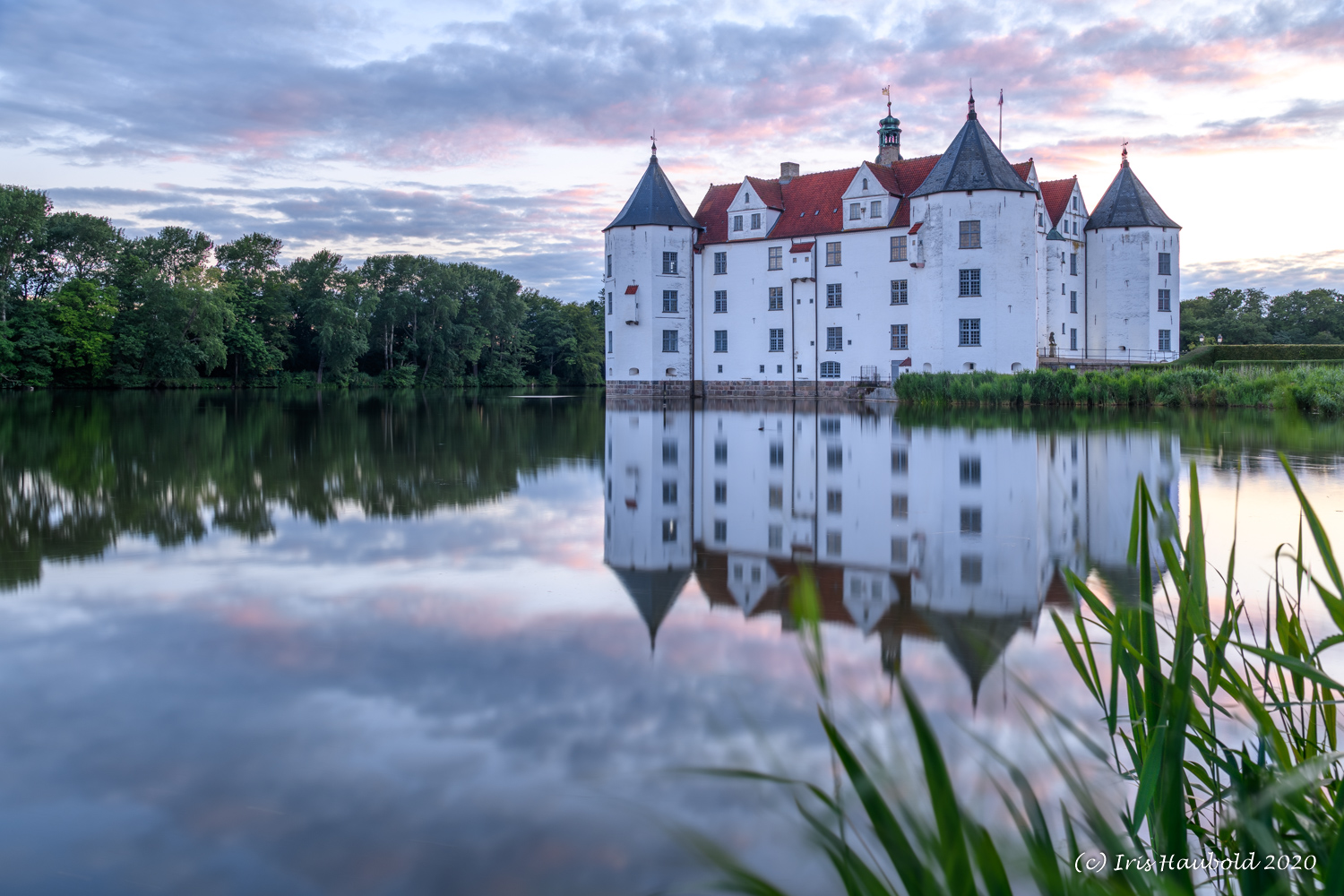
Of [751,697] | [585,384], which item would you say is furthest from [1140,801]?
[585,384]

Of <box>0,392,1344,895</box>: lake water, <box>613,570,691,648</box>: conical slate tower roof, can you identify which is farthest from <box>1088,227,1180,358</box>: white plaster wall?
<box>613,570,691,648</box>: conical slate tower roof

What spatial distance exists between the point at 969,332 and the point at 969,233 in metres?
3.70

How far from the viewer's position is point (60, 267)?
178 ft

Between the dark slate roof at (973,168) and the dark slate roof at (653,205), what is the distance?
37.1 ft

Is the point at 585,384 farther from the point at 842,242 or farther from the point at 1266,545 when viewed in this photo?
the point at 1266,545

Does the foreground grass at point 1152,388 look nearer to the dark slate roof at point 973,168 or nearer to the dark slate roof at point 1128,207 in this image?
Answer: the dark slate roof at point 973,168

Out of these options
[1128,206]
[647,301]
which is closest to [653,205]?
[647,301]

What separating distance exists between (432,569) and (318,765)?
10.4 ft

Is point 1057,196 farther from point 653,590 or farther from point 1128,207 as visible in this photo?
point 653,590

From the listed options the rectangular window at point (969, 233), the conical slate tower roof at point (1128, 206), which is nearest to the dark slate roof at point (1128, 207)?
the conical slate tower roof at point (1128, 206)

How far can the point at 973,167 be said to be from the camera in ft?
123

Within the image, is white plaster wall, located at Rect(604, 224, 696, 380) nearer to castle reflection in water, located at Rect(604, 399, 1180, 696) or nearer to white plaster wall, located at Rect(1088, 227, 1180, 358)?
white plaster wall, located at Rect(1088, 227, 1180, 358)

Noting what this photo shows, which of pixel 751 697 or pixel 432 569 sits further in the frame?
pixel 432 569

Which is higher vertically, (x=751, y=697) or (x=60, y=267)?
(x=60, y=267)
